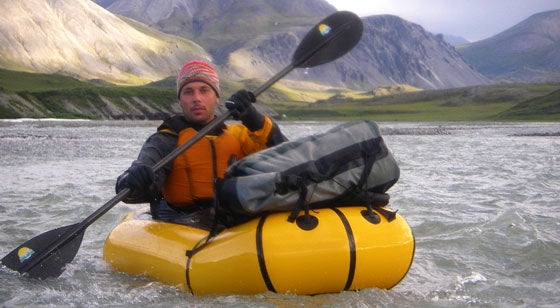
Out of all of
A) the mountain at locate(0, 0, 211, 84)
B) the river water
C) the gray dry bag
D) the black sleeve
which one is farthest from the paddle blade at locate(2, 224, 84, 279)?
the mountain at locate(0, 0, 211, 84)

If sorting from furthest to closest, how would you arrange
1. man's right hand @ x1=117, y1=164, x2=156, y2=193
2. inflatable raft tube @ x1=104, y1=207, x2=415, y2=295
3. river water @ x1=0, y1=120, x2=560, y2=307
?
man's right hand @ x1=117, y1=164, x2=156, y2=193 < river water @ x1=0, y1=120, x2=560, y2=307 < inflatable raft tube @ x1=104, y1=207, x2=415, y2=295

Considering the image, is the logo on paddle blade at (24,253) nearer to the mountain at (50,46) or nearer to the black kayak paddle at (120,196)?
the black kayak paddle at (120,196)

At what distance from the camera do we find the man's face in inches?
231

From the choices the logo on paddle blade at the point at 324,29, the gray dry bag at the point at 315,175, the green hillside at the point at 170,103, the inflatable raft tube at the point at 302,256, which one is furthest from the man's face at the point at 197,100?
the green hillside at the point at 170,103

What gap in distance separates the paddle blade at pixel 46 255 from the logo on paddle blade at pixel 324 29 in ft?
10.6

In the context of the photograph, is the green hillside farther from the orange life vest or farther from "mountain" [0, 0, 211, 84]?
"mountain" [0, 0, 211, 84]

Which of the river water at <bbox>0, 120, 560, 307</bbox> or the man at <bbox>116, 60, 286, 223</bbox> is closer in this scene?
the river water at <bbox>0, 120, 560, 307</bbox>

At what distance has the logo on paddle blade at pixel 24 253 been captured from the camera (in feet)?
19.5

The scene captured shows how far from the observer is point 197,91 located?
5859 millimetres

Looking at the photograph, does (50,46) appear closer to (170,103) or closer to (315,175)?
(170,103)

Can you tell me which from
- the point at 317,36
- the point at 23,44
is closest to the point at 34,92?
the point at 317,36

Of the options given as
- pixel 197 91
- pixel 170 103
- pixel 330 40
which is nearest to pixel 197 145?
pixel 197 91

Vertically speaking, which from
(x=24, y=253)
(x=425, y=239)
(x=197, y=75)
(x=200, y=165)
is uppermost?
(x=197, y=75)

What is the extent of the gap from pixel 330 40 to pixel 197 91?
5.59 ft
